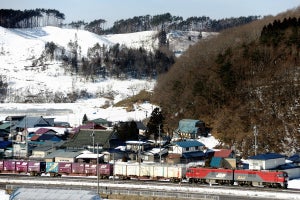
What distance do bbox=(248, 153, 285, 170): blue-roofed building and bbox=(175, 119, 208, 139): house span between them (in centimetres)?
1566

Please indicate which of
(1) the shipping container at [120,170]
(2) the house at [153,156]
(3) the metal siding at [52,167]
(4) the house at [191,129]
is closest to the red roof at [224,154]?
(2) the house at [153,156]

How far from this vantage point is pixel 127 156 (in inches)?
2162

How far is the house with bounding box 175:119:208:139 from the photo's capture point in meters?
60.2

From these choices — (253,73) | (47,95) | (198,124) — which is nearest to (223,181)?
(198,124)

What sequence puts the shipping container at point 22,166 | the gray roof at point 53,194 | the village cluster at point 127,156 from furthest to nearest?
the shipping container at point 22,166 → the village cluster at point 127,156 → the gray roof at point 53,194

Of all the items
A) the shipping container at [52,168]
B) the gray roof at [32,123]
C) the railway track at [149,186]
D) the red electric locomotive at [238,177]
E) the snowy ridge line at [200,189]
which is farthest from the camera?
the gray roof at [32,123]

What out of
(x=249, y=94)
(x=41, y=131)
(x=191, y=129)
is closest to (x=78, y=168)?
(x=191, y=129)

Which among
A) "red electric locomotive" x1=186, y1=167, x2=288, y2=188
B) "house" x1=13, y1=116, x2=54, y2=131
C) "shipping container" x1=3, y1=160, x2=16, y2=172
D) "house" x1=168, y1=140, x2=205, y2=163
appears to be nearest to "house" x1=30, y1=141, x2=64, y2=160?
"shipping container" x1=3, y1=160, x2=16, y2=172

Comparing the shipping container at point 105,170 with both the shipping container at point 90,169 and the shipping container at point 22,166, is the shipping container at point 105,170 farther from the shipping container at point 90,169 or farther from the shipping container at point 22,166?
the shipping container at point 22,166

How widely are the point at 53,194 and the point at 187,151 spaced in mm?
24570

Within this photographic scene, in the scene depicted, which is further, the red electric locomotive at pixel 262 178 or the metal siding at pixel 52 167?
the metal siding at pixel 52 167

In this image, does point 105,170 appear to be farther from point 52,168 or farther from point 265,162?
point 265,162

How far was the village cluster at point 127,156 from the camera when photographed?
143 feet

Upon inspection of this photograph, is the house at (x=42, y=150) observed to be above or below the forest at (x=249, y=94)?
below
